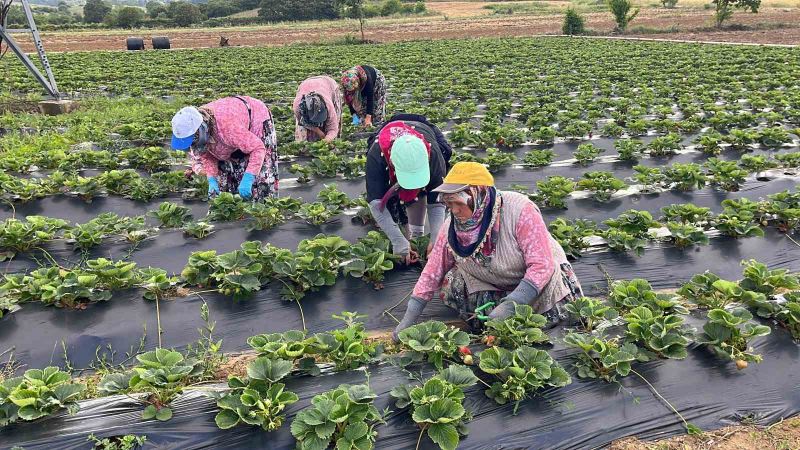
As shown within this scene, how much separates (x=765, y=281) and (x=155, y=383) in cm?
367

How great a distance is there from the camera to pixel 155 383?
2.68 meters

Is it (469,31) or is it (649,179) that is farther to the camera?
(469,31)

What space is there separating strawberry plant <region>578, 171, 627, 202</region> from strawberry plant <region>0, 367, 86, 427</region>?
200 inches

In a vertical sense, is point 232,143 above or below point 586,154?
above

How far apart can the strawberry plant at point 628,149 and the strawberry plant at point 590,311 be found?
469 cm

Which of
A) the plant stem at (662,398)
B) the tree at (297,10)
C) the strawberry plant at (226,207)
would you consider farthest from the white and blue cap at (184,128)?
the tree at (297,10)

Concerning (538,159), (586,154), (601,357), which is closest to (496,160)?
(538,159)

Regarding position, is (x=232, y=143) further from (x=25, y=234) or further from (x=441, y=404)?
(x=441, y=404)

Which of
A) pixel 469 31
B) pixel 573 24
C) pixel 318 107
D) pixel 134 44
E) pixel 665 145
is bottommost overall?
pixel 665 145

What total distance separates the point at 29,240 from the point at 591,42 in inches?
995

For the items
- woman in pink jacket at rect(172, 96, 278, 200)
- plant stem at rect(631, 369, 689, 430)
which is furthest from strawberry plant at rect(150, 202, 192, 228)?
plant stem at rect(631, 369, 689, 430)

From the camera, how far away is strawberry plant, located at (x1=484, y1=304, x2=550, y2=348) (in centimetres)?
295

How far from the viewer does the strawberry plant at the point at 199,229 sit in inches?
196

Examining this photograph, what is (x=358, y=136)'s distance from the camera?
8.87m
